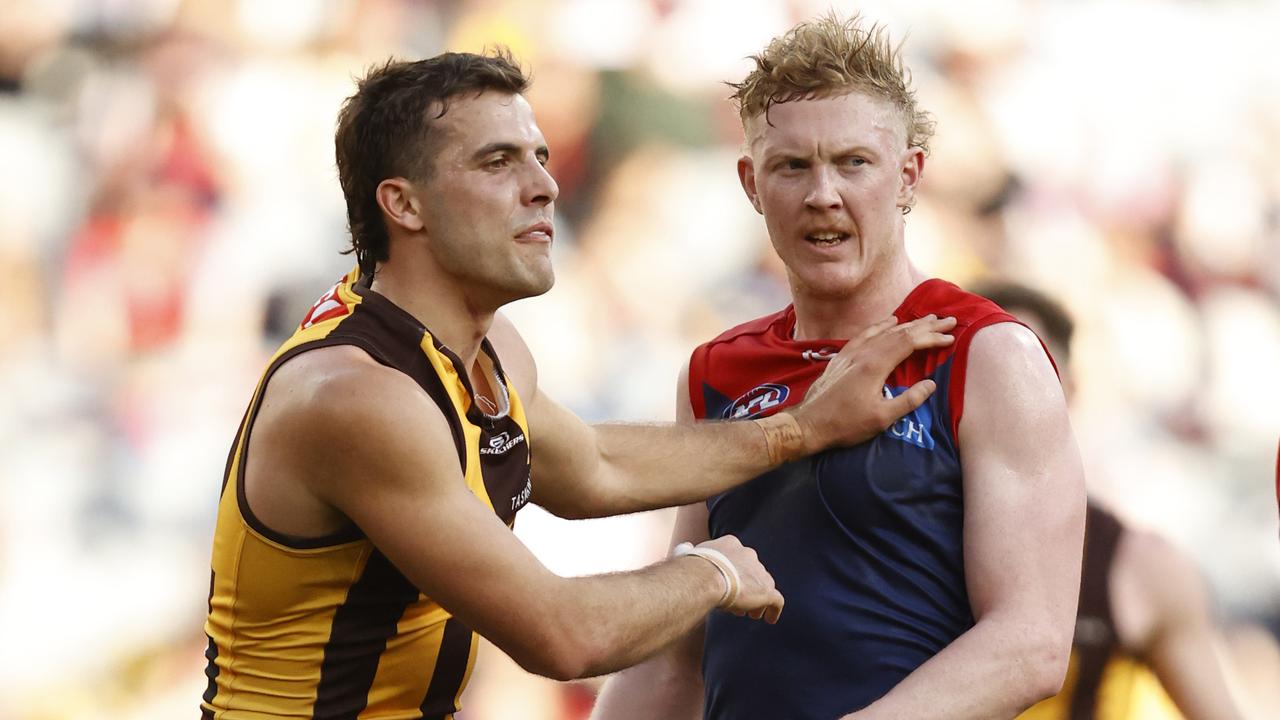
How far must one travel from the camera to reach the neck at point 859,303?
2396 millimetres

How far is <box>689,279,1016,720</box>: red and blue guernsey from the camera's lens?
2.17 m

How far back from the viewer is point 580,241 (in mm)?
4578

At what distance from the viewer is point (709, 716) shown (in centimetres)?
239

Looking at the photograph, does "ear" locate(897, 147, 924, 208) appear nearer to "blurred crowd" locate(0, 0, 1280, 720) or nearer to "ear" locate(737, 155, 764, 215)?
"ear" locate(737, 155, 764, 215)

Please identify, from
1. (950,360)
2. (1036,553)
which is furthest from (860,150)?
(1036,553)

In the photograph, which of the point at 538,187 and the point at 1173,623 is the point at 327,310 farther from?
the point at 1173,623

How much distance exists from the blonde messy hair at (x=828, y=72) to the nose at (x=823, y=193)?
13 centimetres

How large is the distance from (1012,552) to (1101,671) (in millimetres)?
2384

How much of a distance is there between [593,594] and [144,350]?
272 centimetres

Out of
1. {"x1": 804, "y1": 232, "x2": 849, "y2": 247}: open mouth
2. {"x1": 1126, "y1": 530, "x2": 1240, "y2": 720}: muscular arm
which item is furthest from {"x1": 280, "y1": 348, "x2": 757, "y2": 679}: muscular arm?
{"x1": 1126, "y1": 530, "x2": 1240, "y2": 720}: muscular arm

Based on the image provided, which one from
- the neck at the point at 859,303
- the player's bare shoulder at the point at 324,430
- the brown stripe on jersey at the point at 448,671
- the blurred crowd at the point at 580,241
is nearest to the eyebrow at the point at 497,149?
the player's bare shoulder at the point at 324,430

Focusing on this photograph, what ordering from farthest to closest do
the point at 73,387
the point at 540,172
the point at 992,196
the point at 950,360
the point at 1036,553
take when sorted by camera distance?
1. the point at 992,196
2. the point at 73,387
3. the point at 540,172
4. the point at 950,360
5. the point at 1036,553

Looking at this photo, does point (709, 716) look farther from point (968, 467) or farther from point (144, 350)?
point (144, 350)

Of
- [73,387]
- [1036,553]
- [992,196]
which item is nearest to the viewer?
[1036,553]
